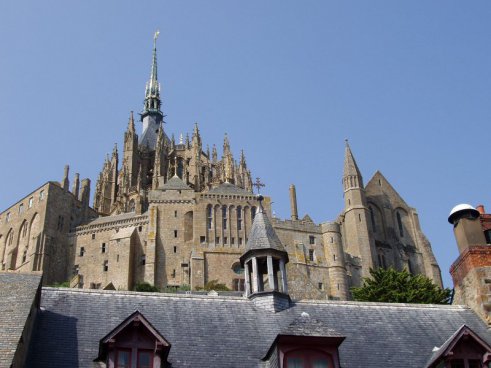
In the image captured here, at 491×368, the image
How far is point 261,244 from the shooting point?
77.3 feet

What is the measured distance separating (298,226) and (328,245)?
14.3 ft

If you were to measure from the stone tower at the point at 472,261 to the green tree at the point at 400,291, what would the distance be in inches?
1066

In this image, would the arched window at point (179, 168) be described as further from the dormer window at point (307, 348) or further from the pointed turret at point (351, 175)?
the dormer window at point (307, 348)

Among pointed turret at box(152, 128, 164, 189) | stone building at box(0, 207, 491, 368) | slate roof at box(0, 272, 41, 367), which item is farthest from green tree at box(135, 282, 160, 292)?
slate roof at box(0, 272, 41, 367)

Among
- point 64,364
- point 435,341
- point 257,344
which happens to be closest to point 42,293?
point 64,364

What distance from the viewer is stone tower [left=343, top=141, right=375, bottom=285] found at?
8925cm

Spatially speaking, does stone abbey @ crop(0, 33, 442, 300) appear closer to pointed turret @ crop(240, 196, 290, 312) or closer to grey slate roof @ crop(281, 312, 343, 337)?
pointed turret @ crop(240, 196, 290, 312)

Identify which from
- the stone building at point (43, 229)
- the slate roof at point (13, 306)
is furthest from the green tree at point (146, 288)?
the slate roof at point (13, 306)

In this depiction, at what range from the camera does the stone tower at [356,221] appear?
3514 inches

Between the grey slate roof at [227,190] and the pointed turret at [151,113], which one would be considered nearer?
the grey slate roof at [227,190]

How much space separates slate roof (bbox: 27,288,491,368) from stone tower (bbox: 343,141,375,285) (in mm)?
65819

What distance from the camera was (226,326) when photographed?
Answer: 20.0 metres

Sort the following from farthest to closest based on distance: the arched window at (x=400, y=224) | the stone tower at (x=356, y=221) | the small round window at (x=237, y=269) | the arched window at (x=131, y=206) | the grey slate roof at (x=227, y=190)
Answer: the arched window at (x=131, y=206) < the arched window at (x=400, y=224) < the grey slate roof at (x=227, y=190) < the stone tower at (x=356, y=221) < the small round window at (x=237, y=269)

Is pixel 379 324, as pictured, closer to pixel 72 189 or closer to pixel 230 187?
pixel 230 187
